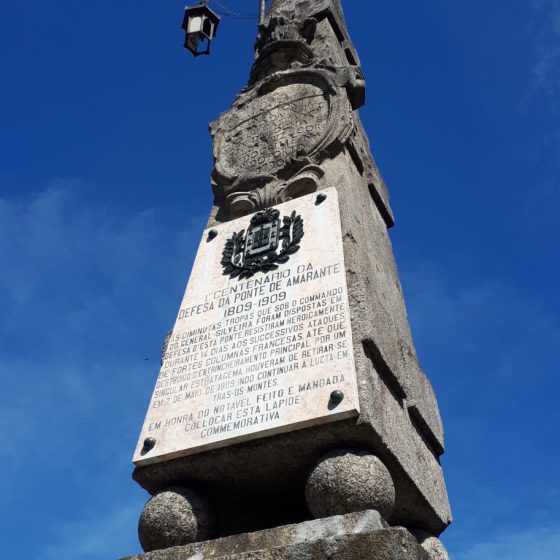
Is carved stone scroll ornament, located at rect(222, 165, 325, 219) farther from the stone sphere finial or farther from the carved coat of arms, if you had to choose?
the stone sphere finial

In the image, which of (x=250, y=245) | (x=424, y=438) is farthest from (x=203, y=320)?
Answer: (x=424, y=438)

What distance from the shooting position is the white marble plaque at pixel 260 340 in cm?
420

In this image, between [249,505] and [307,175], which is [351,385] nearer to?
[249,505]

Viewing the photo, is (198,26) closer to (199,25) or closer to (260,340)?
(199,25)

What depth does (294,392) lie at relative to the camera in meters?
4.24

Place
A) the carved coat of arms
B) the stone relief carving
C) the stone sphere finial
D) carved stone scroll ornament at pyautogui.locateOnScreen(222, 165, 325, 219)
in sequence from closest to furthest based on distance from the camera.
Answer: the stone sphere finial < the carved coat of arms < carved stone scroll ornament at pyautogui.locateOnScreen(222, 165, 325, 219) < the stone relief carving

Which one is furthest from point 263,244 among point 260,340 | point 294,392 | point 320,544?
point 320,544

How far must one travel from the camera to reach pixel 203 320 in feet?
17.1

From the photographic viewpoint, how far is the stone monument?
3.77 m

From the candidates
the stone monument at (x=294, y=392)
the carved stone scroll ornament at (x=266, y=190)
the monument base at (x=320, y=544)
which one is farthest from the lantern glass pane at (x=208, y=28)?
the monument base at (x=320, y=544)

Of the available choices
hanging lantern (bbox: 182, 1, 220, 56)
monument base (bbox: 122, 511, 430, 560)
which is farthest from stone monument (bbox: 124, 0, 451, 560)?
hanging lantern (bbox: 182, 1, 220, 56)

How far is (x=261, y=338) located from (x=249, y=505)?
1149 mm

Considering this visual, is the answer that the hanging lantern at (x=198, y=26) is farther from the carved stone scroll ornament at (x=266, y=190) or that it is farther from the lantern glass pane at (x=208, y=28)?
the carved stone scroll ornament at (x=266, y=190)

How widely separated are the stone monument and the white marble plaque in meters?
0.01
